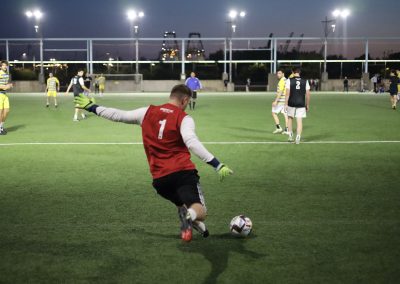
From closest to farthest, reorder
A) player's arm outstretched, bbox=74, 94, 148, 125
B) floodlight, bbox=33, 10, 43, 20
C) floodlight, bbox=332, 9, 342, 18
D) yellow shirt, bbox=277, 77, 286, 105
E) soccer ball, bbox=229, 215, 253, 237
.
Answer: player's arm outstretched, bbox=74, 94, 148, 125 → soccer ball, bbox=229, 215, 253, 237 → yellow shirt, bbox=277, 77, 286, 105 → floodlight, bbox=33, 10, 43, 20 → floodlight, bbox=332, 9, 342, 18

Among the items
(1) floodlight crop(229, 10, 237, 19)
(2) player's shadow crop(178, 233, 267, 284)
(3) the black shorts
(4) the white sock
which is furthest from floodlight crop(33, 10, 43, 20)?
(4) the white sock

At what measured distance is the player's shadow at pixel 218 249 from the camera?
531 centimetres

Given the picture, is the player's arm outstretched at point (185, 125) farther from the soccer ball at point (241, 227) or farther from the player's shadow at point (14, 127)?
the player's shadow at point (14, 127)

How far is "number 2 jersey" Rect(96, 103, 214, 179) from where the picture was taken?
5.27 metres

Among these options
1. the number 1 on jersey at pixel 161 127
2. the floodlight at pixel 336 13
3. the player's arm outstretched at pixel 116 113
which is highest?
the floodlight at pixel 336 13

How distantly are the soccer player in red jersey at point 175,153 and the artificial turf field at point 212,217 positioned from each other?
61cm

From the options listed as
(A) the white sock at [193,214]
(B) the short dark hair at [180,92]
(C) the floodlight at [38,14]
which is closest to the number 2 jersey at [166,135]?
(B) the short dark hair at [180,92]

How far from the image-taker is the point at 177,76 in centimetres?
6769

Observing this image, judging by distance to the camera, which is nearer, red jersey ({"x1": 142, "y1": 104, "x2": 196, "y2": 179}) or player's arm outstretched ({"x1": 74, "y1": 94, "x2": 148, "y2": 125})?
red jersey ({"x1": 142, "y1": 104, "x2": 196, "y2": 179})

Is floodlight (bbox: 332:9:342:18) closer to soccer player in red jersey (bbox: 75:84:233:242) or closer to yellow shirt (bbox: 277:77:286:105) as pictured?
yellow shirt (bbox: 277:77:286:105)

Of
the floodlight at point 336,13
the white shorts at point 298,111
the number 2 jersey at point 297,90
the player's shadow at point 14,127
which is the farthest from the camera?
the floodlight at point 336,13

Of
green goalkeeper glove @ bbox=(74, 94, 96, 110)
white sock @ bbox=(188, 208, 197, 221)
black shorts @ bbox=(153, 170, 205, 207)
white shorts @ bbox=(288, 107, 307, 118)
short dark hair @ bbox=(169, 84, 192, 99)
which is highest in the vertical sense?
short dark hair @ bbox=(169, 84, 192, 99)

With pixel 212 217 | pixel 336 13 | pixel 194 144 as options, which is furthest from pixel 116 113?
pixel 336 13

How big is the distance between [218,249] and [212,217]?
4.23 ft
